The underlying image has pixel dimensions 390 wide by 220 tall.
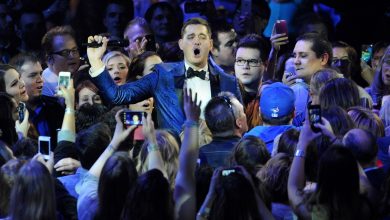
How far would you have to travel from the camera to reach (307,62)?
9320 millimetres

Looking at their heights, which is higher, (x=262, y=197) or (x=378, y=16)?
(x=378, y=16)

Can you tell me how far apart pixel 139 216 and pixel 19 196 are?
0.69m

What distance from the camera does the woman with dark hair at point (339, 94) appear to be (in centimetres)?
781

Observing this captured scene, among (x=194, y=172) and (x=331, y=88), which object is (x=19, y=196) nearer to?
(x=194, y=172)

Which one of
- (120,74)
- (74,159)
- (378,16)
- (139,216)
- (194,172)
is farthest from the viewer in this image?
(378,16)

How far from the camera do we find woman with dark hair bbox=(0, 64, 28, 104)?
851 centimetres

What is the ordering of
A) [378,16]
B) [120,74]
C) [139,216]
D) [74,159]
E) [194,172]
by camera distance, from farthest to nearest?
[378,16]
[120,74]
[74,159]
[194,172]
[139,216]

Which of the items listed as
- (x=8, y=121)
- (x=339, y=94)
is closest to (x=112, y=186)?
(x=8, y=121)

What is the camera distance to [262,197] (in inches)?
223

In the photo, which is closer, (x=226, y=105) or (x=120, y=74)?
(x=226, y=105)

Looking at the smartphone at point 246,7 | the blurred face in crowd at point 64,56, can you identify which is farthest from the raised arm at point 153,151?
the smartphone at point 246,7

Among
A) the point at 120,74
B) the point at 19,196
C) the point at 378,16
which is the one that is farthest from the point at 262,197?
the point at 378,16

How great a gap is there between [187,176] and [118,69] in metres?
4.07

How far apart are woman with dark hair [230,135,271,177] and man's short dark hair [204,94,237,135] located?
2.21ft
